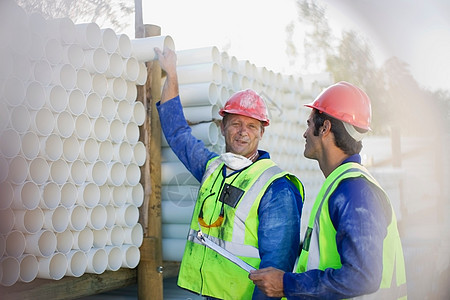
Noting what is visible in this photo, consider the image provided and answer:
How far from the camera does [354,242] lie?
7.56ft

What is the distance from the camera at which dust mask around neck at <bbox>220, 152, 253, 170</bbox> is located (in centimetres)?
359

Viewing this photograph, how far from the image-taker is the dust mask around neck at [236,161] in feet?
11.8

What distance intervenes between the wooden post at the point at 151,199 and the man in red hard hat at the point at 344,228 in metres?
1.69

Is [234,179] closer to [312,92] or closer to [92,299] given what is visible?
[92,299]

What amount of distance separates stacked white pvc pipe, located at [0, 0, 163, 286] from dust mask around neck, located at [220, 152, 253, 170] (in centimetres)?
83

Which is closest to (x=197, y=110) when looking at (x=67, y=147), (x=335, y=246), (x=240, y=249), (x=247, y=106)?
(x=247, y=106)

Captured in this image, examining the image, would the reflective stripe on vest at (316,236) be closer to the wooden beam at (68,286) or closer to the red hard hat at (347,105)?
the red hard hat at (347,105)

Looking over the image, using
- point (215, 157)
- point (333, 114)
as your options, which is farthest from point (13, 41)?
point (333, 114)

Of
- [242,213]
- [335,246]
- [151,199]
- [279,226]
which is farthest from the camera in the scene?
[151,199]

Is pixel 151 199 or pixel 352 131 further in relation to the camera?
pixel 151 199

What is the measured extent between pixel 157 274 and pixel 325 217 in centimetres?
208

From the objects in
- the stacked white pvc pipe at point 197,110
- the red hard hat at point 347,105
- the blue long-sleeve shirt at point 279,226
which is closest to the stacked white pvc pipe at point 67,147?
Result: the stacked white pvc pipe at point 197,110

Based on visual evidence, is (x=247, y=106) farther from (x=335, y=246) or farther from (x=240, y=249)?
(x=335, y=246)

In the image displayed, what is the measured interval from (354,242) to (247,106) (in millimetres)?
1662
